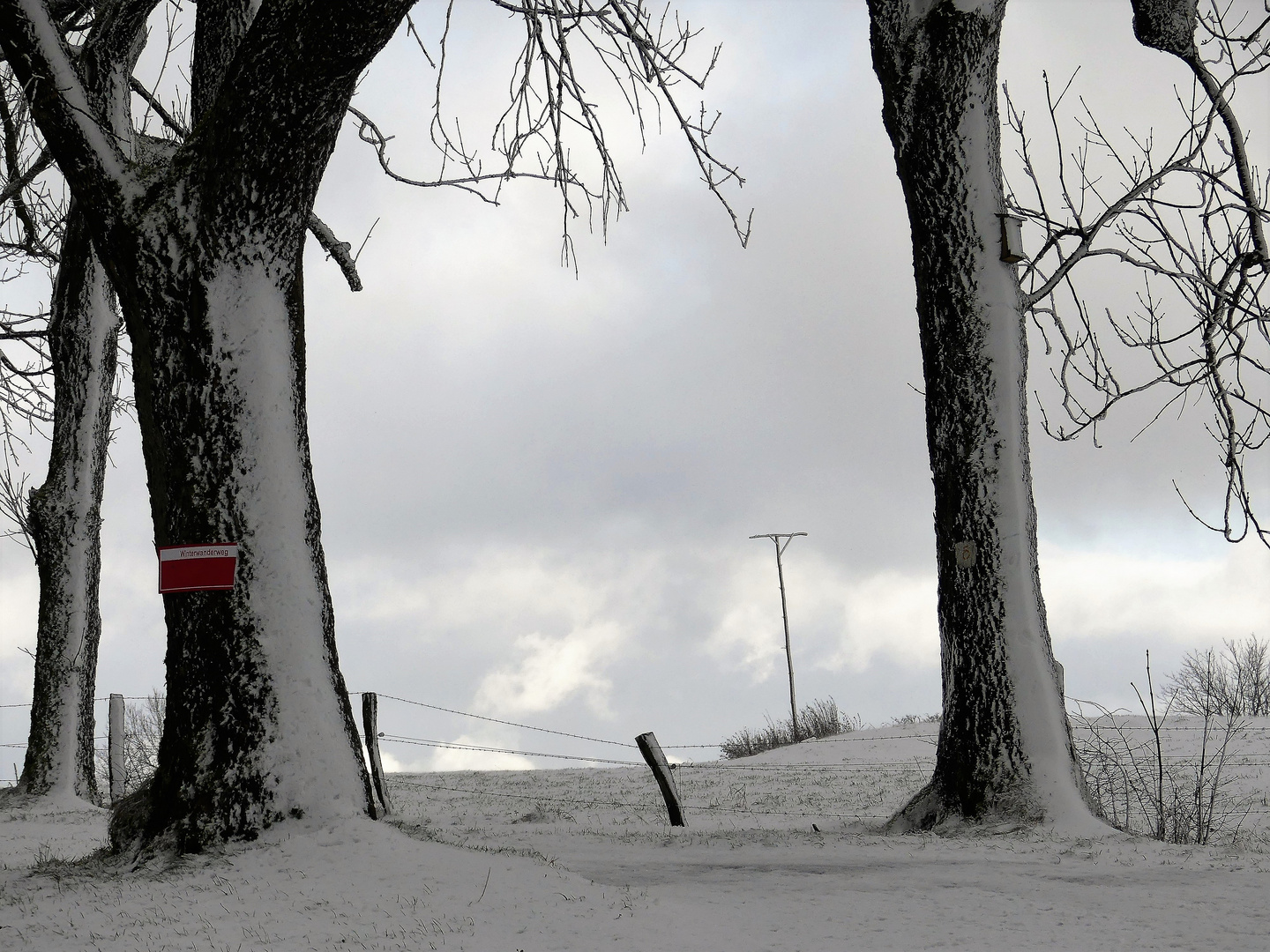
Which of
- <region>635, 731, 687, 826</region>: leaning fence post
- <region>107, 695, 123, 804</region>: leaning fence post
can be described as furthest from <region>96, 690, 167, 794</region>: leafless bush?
<region>635, 731, 687, 826</region>: leaning fence post

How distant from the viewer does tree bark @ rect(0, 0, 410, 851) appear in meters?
4.96

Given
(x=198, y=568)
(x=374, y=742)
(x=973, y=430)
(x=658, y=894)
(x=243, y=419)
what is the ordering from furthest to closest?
(x=374, y=742) → (x=973, y=430) → (x=243, y=419) → (x=198, y=568) → (x=658, y=894)

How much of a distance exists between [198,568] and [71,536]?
7.36 meters

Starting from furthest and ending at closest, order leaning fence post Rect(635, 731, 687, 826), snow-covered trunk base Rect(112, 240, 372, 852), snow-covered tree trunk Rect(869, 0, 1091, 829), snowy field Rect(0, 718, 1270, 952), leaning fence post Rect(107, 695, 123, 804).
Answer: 1. leaning fence post Rect(107, 695, 123, 804)
2. leaning fence post Rect(635, 731, 687, 826)
3. snow-covered tree trunk Rect(869, 0, 1091, 829)
4. snow-covered trunk base Rect(112, 240, 372, 852)
5. snowy field Rect(0, 718, 1270, 952)

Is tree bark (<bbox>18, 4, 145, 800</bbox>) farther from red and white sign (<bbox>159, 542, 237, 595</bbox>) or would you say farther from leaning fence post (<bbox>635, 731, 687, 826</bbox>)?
red and white sign (<bbox>159, 542, 237, 595</bbox>)

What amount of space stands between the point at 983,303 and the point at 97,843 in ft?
24.3

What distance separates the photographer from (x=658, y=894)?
178 inches

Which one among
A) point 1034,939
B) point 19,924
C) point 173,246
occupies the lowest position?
point 1034,939

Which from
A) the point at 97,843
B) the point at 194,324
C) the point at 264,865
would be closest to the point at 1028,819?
the point at 264,865

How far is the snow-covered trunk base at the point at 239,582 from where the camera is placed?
16.2ft

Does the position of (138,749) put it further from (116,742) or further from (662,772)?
(662,772)

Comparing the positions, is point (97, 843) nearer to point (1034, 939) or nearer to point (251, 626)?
point (251, 626)

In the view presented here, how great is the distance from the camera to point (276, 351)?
533cm

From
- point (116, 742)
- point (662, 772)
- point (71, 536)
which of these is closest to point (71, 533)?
point (71, 536)
